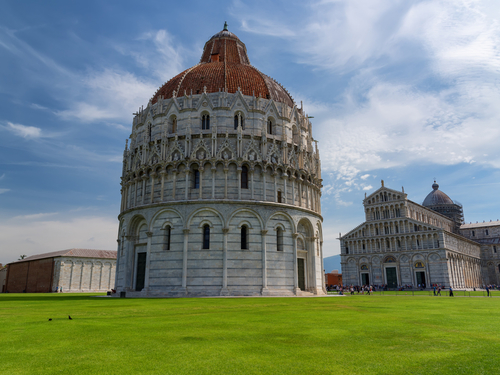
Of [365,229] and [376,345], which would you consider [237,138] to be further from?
[365,229]

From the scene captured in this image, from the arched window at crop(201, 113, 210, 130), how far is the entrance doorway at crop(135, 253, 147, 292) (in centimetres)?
1385

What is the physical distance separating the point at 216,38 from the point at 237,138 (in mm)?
23195

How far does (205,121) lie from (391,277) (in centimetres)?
5976

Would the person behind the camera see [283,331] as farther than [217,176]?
No

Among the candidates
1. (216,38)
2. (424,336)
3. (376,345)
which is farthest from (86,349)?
(216,38)

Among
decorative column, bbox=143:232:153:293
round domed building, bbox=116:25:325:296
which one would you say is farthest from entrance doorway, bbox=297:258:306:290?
decorative column, bbox=143:232:153:293

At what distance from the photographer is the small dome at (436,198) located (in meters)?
112

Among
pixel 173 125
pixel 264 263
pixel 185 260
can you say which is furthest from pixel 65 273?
pixel 264 263

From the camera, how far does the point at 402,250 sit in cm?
7906

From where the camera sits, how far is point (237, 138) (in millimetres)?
36219

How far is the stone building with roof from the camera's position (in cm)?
6550

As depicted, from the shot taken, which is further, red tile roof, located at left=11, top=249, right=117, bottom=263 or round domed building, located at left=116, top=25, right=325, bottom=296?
red tile roof, located at left=11, top=249, right=117, bottom=263

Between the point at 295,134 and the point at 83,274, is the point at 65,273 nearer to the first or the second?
the point at 83,274

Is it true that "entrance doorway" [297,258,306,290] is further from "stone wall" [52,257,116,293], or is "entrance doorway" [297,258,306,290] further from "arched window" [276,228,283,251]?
"stone wall" [52,257,116,293]
